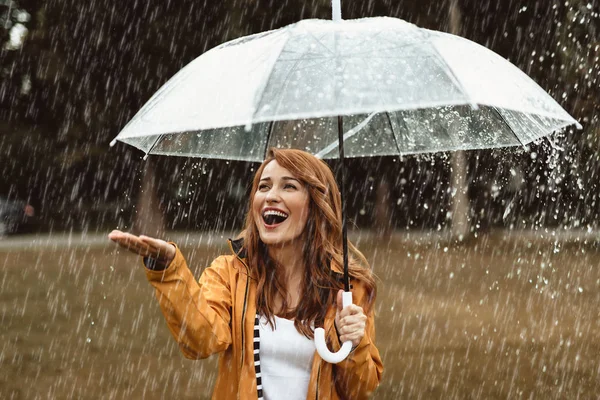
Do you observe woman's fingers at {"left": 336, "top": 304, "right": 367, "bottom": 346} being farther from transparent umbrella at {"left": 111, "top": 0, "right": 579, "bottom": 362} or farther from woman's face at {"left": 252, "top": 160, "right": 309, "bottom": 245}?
woman's face at {"left": 252, "top": 160, "right": 309, "bottom": 245}

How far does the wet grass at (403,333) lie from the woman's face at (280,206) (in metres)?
3.79

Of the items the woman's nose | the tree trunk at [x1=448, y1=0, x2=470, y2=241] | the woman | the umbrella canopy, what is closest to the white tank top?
the woman

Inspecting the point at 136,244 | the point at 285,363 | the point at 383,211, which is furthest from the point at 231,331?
the point at 383,211

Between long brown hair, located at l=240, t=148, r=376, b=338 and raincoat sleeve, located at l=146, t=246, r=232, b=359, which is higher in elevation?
long brown hair, located at l=240, t=148, r=376, b=338

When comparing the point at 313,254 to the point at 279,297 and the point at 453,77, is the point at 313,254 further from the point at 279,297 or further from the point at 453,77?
the point at 453,77

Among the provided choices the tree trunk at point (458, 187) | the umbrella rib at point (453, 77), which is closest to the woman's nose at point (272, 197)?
the umbrella rib at point (453, 77)

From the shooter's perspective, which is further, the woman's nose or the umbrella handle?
the woman's nose

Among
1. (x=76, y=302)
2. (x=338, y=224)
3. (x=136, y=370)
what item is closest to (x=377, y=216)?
(x=76, y=302)

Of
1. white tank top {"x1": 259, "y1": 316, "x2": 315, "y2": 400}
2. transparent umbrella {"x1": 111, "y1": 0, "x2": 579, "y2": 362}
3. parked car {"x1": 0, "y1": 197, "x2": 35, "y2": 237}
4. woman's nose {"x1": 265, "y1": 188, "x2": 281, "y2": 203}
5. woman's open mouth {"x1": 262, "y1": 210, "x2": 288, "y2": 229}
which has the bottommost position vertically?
parked car {"x1": 0, "y1": 197, "x2": 35, "y2": 237}

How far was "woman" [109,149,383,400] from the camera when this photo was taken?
292 cm

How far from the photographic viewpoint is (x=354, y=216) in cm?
2856

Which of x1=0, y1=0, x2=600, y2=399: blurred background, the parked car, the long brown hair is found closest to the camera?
the long brown hair

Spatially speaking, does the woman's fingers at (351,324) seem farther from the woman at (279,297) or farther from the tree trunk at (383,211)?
the tree trunk at (383,211)

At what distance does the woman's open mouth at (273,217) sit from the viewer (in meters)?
3.25
